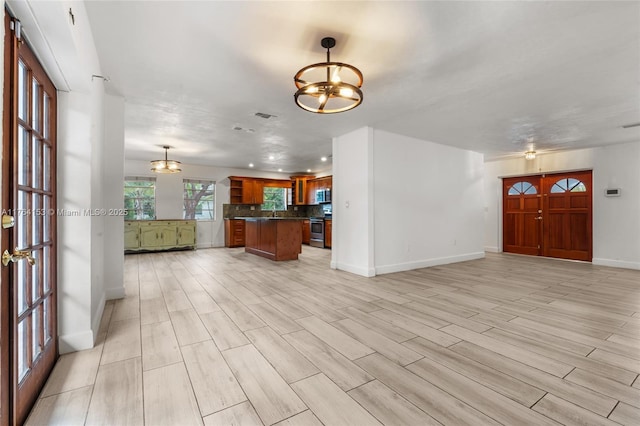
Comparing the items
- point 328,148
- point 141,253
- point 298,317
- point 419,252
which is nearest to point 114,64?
point 298,317

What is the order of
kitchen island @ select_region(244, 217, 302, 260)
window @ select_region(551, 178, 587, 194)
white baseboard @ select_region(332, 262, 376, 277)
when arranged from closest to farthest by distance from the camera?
white baseboard @ select_region(332, 262, 376, 277), kitchen island @ select_region(244, 217, 302, 260), window @ select_region(551, 178, 587, 194)

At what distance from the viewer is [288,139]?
5664mm

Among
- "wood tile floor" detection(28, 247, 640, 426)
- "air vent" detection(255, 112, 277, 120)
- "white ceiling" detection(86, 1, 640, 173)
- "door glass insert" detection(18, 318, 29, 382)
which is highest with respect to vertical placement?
"air vent" detection(255, 112, 277, 120)

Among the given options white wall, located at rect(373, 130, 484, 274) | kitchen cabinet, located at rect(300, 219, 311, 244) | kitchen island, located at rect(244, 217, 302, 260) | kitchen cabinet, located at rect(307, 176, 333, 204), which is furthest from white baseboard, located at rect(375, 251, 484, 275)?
kitchen cabinet, located at rect(300, 219, 311, 244)

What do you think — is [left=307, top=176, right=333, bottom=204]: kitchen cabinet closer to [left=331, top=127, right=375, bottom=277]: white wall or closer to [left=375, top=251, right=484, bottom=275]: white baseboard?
[left=331, top=127, right=375, bottom=277]: white wall

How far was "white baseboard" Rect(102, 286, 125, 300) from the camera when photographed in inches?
138

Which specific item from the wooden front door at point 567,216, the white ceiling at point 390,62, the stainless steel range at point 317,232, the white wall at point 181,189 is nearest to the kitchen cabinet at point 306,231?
the stainless steel range at point 317,232

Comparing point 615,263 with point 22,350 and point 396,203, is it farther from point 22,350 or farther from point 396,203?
point 22,350

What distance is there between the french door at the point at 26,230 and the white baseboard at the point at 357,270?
12.7 feet

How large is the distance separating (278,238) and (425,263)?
314 cm

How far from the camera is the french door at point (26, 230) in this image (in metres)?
1.31

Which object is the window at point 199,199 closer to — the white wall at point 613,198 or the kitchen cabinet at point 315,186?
the kitchen cabinet at point 315,186

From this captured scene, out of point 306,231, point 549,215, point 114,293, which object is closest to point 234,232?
point 306,231

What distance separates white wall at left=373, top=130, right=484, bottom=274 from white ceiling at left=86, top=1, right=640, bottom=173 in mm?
718
